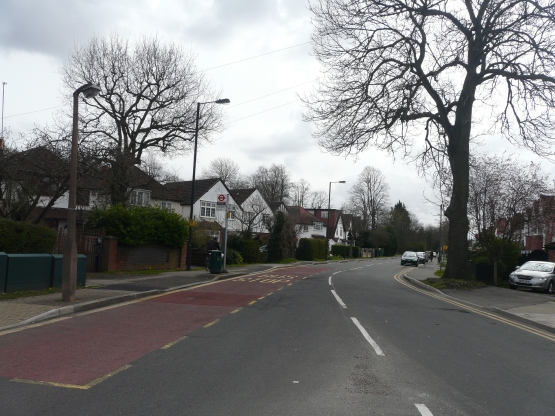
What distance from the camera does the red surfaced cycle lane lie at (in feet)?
20.7

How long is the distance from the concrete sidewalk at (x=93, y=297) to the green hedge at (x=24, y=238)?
2039 mm

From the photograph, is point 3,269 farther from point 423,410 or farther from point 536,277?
point 536,277

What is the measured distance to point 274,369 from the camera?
6.79m

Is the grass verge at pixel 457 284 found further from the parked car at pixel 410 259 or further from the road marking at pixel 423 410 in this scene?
the parked car at pixel 410 259

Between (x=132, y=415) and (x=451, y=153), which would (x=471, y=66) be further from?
(x=132, y=415)

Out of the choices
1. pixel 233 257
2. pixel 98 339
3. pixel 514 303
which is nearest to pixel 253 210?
pixel 233 257

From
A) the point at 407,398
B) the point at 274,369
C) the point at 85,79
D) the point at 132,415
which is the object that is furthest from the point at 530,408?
the point at 85,79

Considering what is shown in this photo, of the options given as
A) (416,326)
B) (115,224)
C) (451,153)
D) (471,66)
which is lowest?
(416,326)

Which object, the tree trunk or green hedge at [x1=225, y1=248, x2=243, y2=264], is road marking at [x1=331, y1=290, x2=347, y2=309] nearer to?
the tree trunk

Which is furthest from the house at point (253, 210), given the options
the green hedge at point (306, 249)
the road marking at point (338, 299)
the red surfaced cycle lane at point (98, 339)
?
the red surfaced cycle lane at point (98, 339)

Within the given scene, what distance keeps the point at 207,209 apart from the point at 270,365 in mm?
46455

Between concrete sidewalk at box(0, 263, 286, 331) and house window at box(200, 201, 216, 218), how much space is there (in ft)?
103

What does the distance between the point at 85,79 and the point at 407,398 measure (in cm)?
2853

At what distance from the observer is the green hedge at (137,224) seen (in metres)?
22.2
